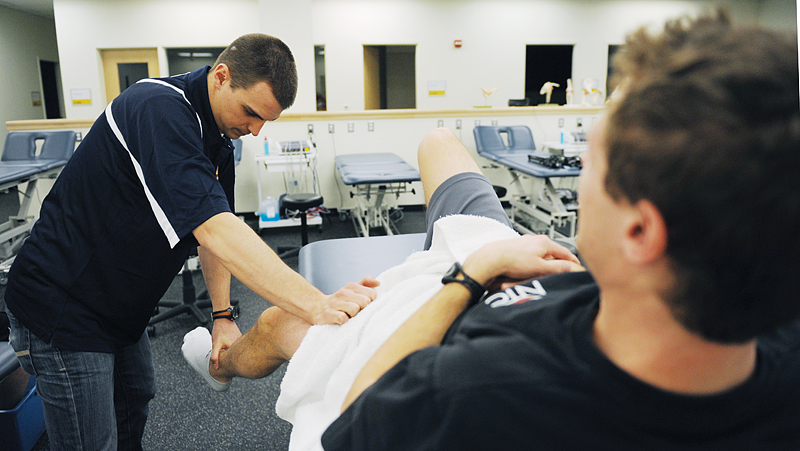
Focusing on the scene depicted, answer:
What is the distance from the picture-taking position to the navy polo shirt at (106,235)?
100 centimetres

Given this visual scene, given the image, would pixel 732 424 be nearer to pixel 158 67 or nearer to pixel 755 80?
pixel 755 80

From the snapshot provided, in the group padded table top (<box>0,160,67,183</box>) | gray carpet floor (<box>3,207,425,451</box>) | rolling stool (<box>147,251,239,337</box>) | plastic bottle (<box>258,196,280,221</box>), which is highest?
padded table top (<box>0,160,67,183</box>)

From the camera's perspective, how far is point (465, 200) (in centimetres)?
119

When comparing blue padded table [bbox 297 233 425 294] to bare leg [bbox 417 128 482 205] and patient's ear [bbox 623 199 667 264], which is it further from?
patient's ear [bbox 623 199 667 264]

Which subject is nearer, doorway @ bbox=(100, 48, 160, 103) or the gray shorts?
the gray shorts

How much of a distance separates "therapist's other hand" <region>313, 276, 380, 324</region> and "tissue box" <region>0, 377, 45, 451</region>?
115cm

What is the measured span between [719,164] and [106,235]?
1105 millimetres

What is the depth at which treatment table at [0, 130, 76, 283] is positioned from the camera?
10.6 feet

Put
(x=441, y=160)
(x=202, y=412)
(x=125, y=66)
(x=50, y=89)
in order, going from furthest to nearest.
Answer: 1. (x=50, y=89)
2. (x=125, y=66)
3. (x=202, y=412)
4. (x=441, y=160)

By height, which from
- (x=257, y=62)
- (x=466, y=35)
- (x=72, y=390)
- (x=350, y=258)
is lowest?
(x=72, y=390)

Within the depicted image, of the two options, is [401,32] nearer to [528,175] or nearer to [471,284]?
[528,175]

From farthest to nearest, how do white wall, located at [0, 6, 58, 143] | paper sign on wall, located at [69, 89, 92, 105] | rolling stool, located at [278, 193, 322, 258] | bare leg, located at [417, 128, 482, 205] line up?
white wall, located at [0, 6, 58, 143] < paper sign on wall, located at [69, 89, 92, 105] < rolling stool, located at [278, 193, 322, 258] < bare leg, located at [417, 128, 482, 205]

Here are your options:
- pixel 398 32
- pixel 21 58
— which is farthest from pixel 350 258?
pixel 21 58

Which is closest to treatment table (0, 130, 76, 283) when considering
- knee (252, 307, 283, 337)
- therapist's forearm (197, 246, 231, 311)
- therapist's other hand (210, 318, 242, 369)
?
Result: therapist's forearm (197, 246, 231, 311)
